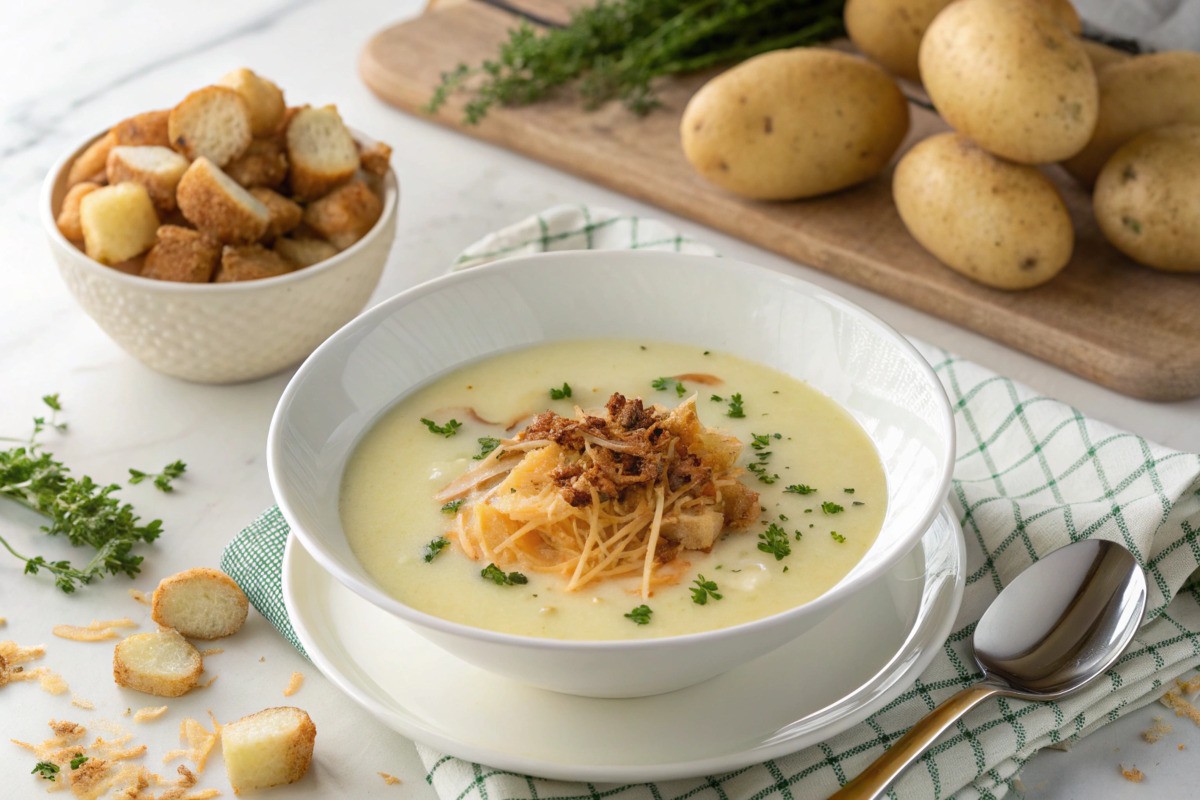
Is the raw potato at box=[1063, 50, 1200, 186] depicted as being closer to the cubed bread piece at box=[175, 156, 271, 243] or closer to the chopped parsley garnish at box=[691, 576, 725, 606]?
the chopped parsley garnish at box=[691, 576, 725, 606]

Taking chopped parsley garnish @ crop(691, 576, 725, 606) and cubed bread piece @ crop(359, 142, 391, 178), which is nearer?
chopped parsley garnish @ crop(691, 576, 725, 606)

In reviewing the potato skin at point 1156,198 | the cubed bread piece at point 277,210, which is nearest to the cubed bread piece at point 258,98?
the cubed bread piece at point 277,210

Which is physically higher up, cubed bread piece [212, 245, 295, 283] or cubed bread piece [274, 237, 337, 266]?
cubed bread piece [212, 245, 295, 283]

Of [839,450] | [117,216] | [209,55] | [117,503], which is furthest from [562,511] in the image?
[209,55]

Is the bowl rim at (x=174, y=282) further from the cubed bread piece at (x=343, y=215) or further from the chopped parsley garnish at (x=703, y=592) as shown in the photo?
the chopped parsley garnish at (x=703, y=592)

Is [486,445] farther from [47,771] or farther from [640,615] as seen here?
[47,771]

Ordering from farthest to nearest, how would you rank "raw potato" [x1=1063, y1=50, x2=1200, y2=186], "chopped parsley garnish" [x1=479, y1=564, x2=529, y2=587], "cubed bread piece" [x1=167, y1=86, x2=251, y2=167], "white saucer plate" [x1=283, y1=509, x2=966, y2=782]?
"raw potato" [x1=1063, y1=50, x2=1200, y2=186], "cubed bread piece" [x1=167, y1=86, x2=251, y2=167], "chopped parsley garnish" [x1=479, y1=564, x2=529, y2=587], "white saucer plate" [x1=283, y1=509, x2=966, y2=782]

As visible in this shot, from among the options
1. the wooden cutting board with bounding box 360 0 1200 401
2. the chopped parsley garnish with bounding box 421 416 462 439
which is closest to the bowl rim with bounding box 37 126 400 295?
the chopped parsley garnish with bounding box 421 416 462 439
